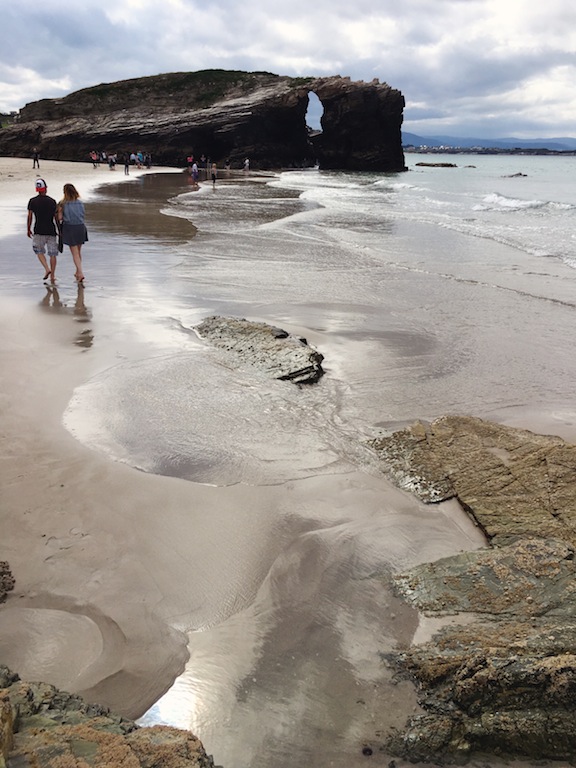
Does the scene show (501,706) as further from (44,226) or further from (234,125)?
(234,125)

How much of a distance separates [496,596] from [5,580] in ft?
8.06

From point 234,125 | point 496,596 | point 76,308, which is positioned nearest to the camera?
point 496,596

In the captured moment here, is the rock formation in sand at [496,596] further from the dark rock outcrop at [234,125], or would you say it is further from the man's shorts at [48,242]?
the dark rock outcrop at [234,125]

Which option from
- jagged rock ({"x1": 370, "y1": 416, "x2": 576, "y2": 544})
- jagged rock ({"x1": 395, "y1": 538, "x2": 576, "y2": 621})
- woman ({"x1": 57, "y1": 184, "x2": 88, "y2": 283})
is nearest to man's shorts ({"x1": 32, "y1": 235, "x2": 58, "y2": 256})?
woman ({"x1": 57, "y1": 184, "x2": 88, "y2": 283})

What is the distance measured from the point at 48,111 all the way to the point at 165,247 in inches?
2617

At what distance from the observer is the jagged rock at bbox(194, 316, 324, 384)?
19.4ft

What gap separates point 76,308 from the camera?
26.2ft

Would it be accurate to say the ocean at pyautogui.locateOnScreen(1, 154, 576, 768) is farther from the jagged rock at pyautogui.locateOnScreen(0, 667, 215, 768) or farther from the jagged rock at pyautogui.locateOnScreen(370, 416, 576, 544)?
the jagged rock at pyautogui.locateOnScreen(0, 667, 215, 768)

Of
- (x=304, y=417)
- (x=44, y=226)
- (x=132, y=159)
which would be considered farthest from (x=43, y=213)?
(x=132, y=159)

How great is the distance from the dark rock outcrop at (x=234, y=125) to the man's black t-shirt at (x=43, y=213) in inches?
2252

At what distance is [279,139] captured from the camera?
65.2m

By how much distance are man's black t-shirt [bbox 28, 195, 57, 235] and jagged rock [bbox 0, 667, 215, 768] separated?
Result: 8.72 metres

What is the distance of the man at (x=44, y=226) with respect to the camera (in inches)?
368

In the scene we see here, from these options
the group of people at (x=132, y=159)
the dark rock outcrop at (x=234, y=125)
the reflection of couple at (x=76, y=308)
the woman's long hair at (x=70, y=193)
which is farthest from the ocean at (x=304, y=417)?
the dark rock outcrop at (x=234, y=125)
